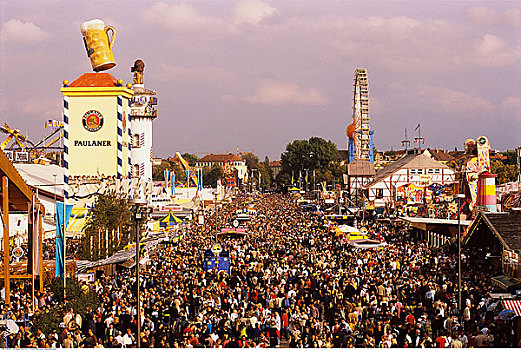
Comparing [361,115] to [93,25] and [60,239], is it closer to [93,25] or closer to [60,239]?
[93,25]

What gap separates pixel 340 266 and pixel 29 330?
13.8 meters

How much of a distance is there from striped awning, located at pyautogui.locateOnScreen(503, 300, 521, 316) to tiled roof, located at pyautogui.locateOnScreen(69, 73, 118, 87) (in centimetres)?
3230

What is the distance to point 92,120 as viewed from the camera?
4394 centimetres

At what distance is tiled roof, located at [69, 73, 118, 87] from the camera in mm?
44281

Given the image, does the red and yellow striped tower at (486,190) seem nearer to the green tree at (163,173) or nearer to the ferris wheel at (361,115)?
the ferris wheel at (361,115)

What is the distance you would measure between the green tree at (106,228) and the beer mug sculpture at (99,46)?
9.63 meters

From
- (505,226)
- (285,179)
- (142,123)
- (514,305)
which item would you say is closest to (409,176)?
(142,123)

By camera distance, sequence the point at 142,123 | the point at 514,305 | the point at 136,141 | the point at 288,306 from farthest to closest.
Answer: the point at 142,123 → the point at 136,141 → the point at 288,306 → the point at 514,305

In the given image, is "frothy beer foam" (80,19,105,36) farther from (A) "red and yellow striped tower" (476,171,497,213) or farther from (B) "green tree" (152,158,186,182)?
(B) "green tree" (152,158,186,182)

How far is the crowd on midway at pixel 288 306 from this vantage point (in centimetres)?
1666

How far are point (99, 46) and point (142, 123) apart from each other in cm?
2888

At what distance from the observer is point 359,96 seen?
88.7 meters

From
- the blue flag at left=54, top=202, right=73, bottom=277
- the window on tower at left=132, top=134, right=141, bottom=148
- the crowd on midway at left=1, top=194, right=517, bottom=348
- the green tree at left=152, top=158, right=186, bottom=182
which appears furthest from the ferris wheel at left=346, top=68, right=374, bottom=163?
the green tree at left=152, top=158, right=186, bottom=182

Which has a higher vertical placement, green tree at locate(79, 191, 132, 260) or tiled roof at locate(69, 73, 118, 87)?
tiled roof at locate(69, 73, 118, 87)
